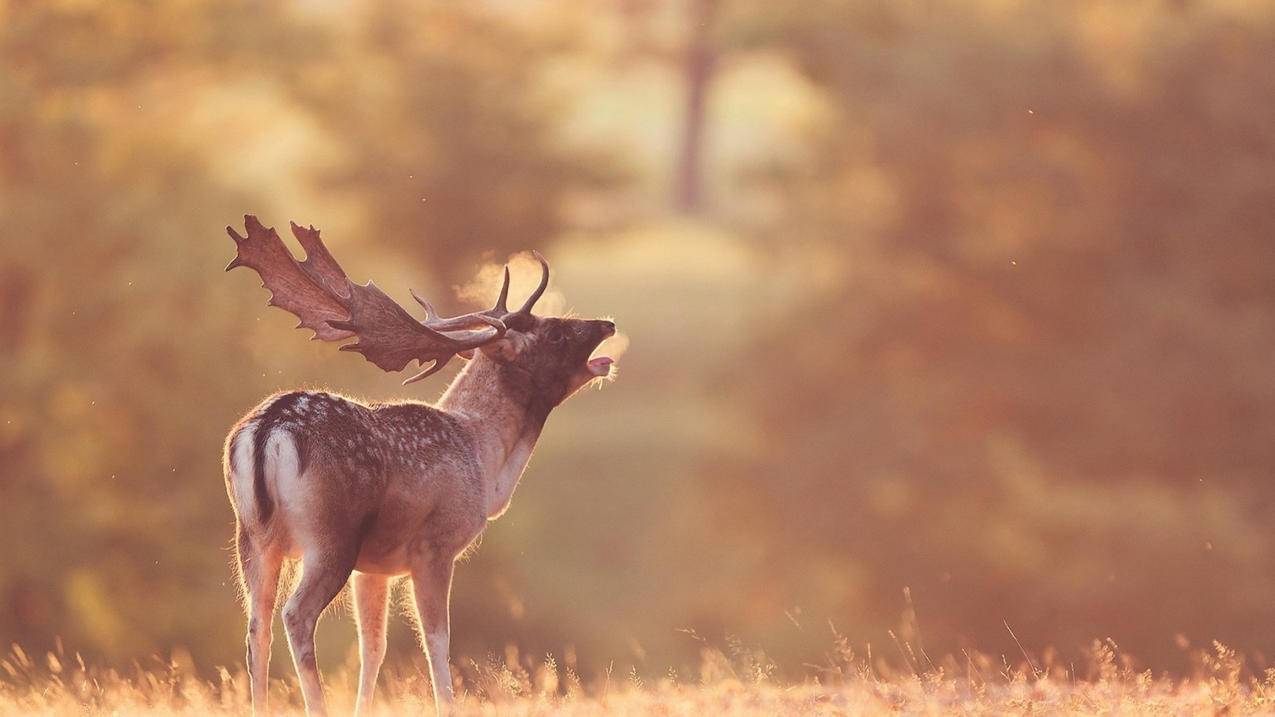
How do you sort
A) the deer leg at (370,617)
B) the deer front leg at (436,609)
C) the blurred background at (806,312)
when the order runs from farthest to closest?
the blurred background at (806,312) < the deer leg at (370,617) < the deer front leg at (436,609)

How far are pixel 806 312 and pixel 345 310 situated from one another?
29.2 metres

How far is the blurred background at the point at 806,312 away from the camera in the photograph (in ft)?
87.6

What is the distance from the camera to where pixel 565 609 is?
40281 millimetres

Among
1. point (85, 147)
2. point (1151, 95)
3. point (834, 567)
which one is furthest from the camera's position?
point (834, 567)

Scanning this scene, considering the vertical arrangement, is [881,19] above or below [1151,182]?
above

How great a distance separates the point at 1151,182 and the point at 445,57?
20.3 m

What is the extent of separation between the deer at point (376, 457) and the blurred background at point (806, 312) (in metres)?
16.8

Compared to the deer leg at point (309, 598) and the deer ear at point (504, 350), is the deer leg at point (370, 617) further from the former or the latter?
the deer ear at point (504, 350)

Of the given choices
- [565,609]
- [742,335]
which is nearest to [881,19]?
[742,335]

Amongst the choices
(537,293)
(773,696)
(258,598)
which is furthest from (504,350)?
(773,696)

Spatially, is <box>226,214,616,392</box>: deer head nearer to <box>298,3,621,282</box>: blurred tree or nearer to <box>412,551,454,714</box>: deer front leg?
<box>412,551,454,714</box>: deer front leg

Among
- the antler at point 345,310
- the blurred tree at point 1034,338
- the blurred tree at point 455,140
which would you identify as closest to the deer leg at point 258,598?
the antler at point 345,310

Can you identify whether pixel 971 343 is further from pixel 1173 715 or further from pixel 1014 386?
pixel 1173 715

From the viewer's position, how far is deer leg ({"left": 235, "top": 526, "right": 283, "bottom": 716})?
27.4 ft
